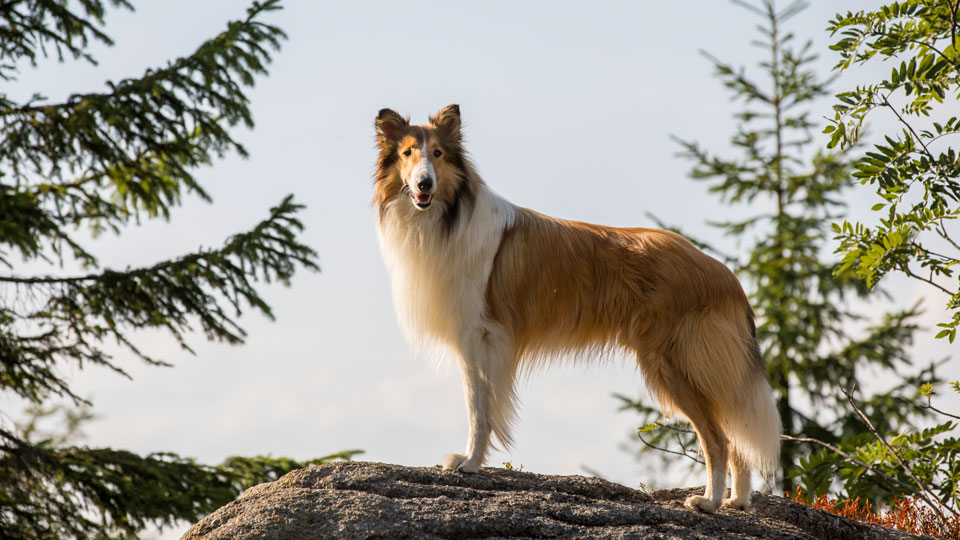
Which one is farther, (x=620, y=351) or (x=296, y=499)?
(x=620, y=351)

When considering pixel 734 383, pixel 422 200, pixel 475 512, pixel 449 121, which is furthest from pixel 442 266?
pixel 734 383

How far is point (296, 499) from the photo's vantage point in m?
4.97

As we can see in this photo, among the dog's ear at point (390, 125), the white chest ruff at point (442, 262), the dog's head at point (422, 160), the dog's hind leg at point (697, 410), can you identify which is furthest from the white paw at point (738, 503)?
the dog's ear at point (390, 125)

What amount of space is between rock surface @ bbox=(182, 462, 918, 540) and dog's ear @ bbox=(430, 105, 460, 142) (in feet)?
7.23

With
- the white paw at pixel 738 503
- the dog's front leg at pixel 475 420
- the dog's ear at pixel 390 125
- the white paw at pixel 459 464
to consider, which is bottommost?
the white paw at pixel 738 503

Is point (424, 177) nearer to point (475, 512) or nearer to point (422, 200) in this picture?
point (422, 200)

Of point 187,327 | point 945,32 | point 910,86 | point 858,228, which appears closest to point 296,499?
point 858,228

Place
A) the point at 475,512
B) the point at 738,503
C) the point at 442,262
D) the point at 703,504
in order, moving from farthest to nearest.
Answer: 1. the point at 442,262
2. the point at 738,503
3. the point at 703,504
4. the point at 475,512

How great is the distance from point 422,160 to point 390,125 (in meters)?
0.47

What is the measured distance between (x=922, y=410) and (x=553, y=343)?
1010 cm

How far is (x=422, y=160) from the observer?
19.9 feet

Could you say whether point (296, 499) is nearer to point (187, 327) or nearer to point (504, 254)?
point (504, 254)

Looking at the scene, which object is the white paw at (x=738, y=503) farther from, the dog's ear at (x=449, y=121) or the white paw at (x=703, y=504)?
the dog's ear at (x=449, y=121)

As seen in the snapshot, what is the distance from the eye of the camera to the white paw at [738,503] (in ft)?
19.5
